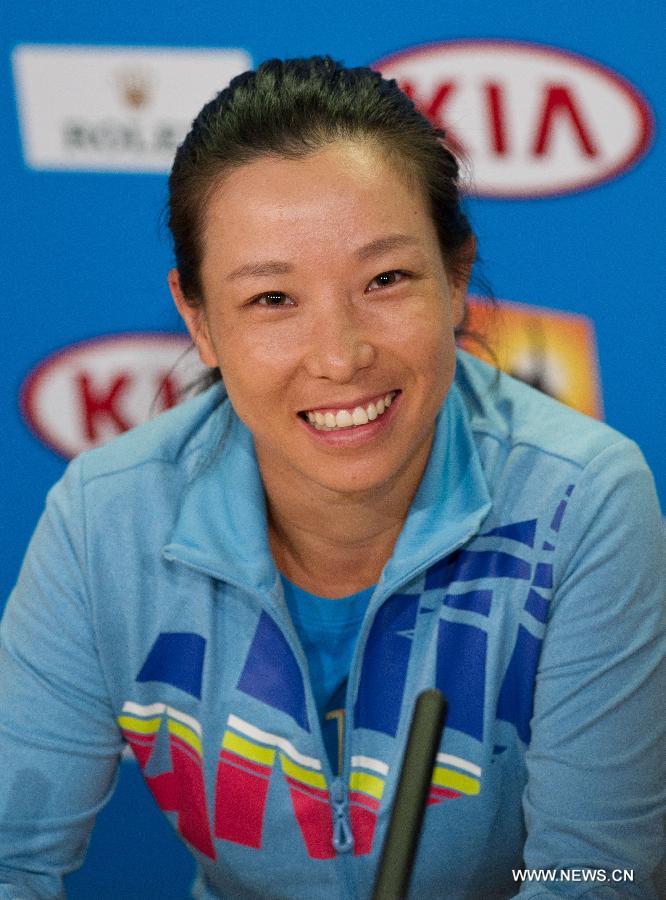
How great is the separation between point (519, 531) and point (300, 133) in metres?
0.42

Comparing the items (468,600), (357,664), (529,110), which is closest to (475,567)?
(468,600)

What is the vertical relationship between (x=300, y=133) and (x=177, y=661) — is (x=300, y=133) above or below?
above

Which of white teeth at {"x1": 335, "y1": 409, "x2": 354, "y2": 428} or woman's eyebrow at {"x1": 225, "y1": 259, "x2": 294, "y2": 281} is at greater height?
woman's eyebrow at {"x1": 225, "y1": 259, "x2": 294, "y2": 281}

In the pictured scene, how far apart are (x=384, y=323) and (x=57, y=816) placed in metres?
0.58

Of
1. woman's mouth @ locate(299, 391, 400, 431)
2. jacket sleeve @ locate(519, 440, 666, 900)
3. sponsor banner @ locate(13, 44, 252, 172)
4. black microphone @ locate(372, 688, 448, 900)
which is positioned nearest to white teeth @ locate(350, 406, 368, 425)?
woman's mouth @ locate(299, 391, 400, 431)

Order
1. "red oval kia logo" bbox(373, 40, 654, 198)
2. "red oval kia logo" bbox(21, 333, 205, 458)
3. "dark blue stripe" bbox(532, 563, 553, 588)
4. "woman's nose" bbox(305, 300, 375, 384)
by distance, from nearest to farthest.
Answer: "woman's nose" bbox(305, 300, 375, 384) → "dark blue stripe" bbox(532, 563, 553, 588) → "red oval kia logo" bbox(373, 40, 654, 198) → "red oval kia logo" bbox(21, 333, 205, 458)

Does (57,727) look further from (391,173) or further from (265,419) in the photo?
(391,173)

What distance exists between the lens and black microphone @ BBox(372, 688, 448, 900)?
2.00 ft

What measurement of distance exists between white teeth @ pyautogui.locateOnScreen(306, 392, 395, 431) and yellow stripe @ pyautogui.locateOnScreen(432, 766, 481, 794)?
13.8 inches

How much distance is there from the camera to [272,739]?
4.12 ft

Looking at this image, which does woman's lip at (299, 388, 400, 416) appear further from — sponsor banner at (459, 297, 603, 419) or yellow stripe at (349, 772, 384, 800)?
sponsor banner at (459, 297, 603, 419)

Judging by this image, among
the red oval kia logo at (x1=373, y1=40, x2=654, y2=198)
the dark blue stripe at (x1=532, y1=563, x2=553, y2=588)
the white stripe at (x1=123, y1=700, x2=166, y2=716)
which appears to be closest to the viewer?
the dark blue stripe at (x1=532, y1=563, x2=553, y2=588)

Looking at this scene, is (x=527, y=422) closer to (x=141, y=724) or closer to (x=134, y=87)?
(x=141, y=724)

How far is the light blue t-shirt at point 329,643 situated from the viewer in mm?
1281
